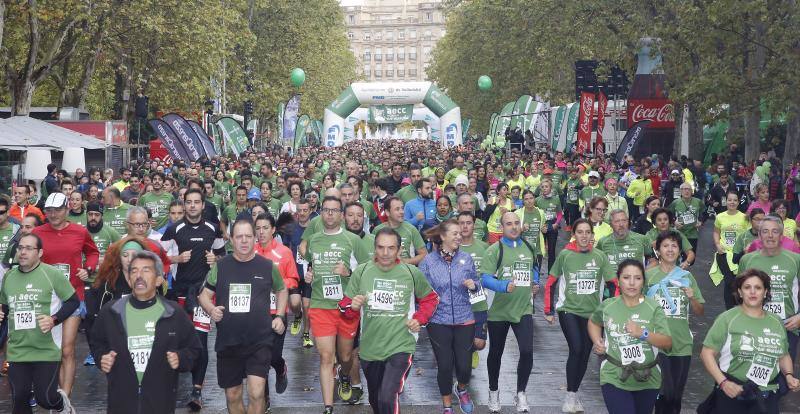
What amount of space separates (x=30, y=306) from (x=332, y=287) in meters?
2.46

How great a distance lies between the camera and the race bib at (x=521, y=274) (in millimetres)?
10453

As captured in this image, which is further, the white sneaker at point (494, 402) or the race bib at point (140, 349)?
the white sneaker at point (494, 402)

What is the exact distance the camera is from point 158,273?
7.37 meters

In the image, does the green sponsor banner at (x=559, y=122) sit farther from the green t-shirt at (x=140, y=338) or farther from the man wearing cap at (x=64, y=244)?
the green t-shirt at (x=140, y=338)

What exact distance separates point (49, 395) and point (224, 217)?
23.1ft

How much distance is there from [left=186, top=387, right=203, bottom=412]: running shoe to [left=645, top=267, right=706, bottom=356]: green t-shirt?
3.76 m

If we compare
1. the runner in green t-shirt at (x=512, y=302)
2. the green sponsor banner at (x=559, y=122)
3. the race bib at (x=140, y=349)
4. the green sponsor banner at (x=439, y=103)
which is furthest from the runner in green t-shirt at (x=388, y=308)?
the green sponsor banner at (x=439, y=103)

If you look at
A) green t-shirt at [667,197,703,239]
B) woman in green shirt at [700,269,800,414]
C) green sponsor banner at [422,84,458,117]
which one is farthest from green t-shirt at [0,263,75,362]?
green sponsor banner at [422,84,458,117]

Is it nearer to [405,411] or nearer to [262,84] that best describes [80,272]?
[405,411]

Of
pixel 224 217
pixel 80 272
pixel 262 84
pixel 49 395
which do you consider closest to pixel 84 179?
pixel 224 217

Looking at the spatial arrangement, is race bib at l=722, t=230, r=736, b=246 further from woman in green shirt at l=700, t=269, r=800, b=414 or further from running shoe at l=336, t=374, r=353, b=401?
woman in green shirt at l=700, t=269, r=800, b=414

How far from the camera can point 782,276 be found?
1002 cm

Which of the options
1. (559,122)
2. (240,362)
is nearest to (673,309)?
(240,362)

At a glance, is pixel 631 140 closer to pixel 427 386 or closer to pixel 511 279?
pixel 427 386
